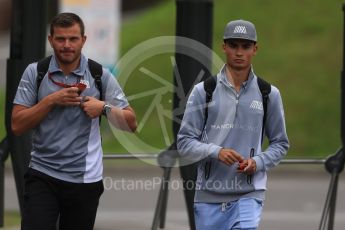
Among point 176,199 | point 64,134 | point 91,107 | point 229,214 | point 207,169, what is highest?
point 91,107

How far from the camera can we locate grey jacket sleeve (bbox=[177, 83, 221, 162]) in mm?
6031

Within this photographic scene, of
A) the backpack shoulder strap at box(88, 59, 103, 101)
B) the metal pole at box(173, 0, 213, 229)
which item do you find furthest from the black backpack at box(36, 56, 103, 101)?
the metal pole at box(173, 0, 213, 229)

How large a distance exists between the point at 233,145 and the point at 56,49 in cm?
111

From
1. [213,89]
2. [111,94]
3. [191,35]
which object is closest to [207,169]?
[213,89]

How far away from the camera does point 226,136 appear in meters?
6.03

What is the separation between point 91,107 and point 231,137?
0.79 metres

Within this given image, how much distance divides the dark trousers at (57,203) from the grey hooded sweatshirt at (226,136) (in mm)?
589

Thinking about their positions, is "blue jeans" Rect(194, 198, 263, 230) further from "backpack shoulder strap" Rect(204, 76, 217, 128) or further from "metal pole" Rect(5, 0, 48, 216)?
"metal pole" Rect(5, 0, 48, 216)

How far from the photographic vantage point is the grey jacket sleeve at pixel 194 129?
603 cm

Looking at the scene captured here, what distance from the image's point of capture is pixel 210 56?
8.66 m

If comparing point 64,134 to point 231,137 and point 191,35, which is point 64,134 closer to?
point 231,137

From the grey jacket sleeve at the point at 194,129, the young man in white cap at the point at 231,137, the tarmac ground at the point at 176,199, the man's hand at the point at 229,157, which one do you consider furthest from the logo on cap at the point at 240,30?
the tarmac ground at the point at 176,199

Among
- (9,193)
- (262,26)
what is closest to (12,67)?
(9,193)

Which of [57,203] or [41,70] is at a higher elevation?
[41,70]
